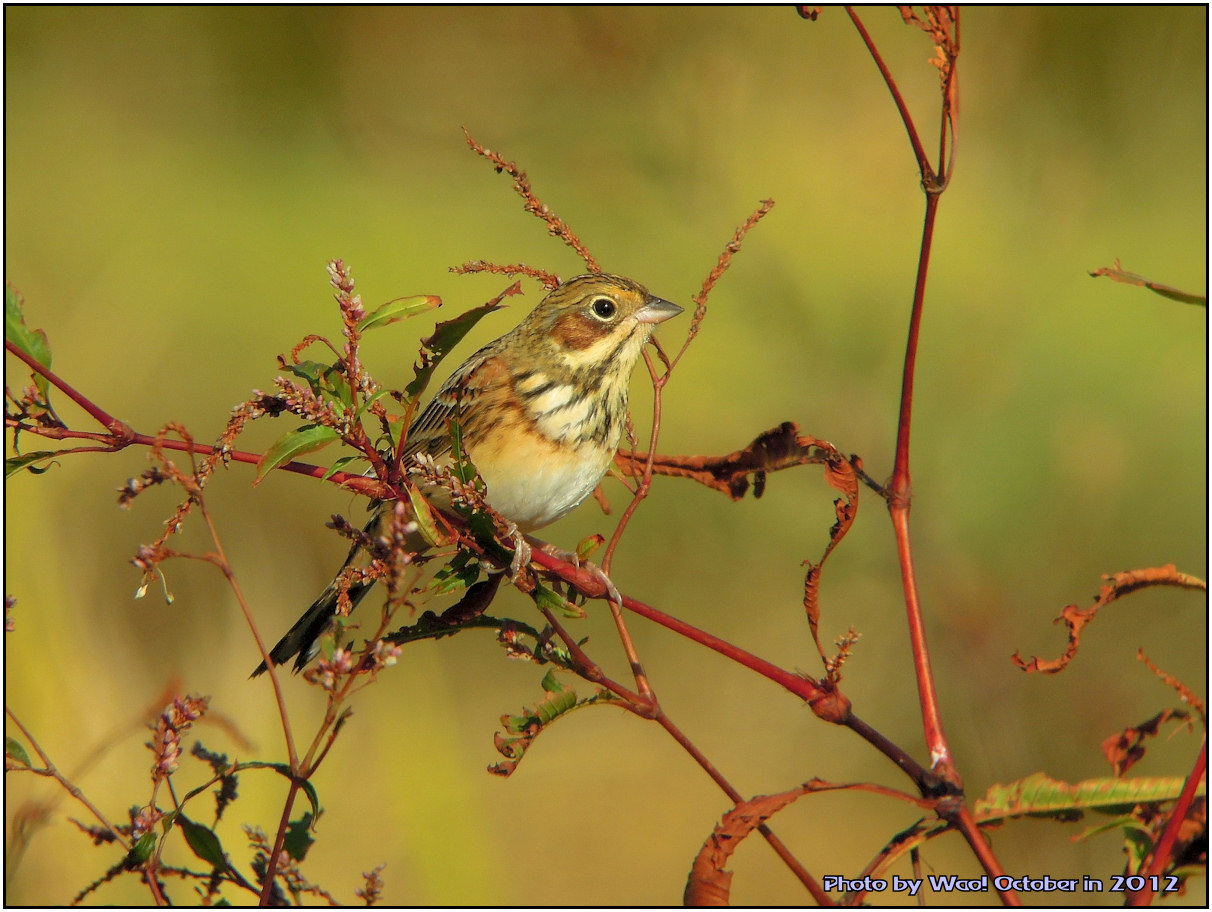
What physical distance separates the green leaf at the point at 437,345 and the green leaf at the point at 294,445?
0.32 feet

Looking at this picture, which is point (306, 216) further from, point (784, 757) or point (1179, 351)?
point (1179, 351)

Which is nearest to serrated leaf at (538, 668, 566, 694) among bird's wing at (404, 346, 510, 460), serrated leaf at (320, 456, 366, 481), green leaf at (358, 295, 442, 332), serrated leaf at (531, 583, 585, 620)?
serrated leaf at (531, 583, 585, 620)

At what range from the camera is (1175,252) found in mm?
3482

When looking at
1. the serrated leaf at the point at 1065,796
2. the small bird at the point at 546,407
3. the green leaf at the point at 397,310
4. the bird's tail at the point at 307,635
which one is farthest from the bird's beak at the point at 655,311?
the serrated leaf at the point at 1065,796

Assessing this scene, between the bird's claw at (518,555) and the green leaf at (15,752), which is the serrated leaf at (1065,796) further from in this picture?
the green leaf at (15,752)

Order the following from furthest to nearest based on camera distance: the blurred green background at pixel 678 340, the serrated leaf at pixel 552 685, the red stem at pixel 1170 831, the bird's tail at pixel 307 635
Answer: the blurred green background at pixel 678 340, the bird's tail at pixel 307 635, the serrated leaf at pixel 552 685, the red stem at pixel 1170 831

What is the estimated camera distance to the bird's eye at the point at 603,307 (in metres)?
2.44

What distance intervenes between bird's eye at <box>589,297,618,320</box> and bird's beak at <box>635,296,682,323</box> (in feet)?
0.18

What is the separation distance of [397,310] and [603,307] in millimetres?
1344

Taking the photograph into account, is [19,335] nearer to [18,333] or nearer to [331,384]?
[18,333]

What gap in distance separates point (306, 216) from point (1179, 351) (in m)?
2.97

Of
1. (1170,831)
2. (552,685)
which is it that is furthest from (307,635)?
(1170,831)

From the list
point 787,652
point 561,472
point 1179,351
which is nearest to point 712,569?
point 787,652

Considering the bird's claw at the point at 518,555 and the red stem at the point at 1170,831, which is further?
the bird's claw at the point at 518,555
